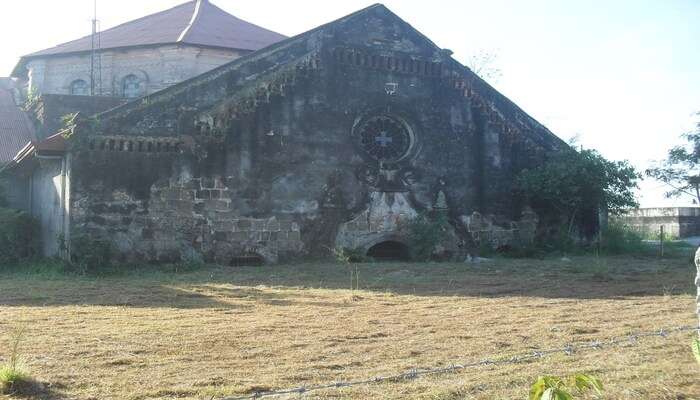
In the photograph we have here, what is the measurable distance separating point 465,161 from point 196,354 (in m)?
13.5

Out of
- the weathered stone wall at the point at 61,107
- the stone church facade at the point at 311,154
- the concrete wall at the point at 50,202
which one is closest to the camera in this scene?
the stone church facade at the point at 311,154

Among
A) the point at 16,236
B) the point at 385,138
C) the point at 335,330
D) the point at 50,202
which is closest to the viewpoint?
the point at 335,330

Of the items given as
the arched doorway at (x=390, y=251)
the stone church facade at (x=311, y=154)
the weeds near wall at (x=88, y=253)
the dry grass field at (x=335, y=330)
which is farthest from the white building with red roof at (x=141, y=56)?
the dry grass field at (x=335, y=330)

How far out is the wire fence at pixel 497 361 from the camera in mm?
5215

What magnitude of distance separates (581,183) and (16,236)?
14138 millimetres

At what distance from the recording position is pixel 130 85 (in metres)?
25.1

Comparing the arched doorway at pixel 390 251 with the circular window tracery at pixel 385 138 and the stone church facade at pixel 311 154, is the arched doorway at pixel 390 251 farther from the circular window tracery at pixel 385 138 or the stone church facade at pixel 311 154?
the circular window tracery at pixel 385 138

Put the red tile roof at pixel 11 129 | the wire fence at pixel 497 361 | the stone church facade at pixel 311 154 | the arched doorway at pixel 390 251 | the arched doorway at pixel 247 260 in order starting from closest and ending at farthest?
the wire fence at pixel 497 361 → the stone church facade at pixel 311 154 → the arched doorway at pixel 247 260 → the arched doorway at pixel 390 251 → the red tile roof at pixel 11 129

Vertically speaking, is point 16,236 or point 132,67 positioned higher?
point 132,67

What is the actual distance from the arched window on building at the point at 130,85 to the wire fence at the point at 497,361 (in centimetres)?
2117

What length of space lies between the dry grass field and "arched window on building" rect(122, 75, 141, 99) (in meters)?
12.1

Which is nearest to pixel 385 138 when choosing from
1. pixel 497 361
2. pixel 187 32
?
pixel 187 32

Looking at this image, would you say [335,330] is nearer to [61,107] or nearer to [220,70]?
[220,70]

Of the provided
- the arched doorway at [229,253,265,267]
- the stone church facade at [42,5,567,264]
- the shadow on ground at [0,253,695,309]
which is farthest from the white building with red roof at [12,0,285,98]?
the shadow on ground at [0,253,695,309]
